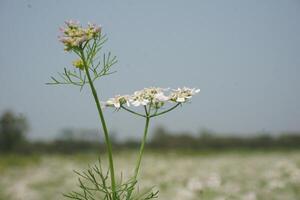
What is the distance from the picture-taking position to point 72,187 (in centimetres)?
968

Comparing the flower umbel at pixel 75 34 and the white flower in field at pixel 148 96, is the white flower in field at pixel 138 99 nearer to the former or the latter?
the white flower in field at pixel 148 96

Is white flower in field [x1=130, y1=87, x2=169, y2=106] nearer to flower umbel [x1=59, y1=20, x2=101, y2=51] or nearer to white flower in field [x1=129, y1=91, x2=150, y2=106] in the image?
white flower in field [x1=129, y1=91, x2=150, y2=106]

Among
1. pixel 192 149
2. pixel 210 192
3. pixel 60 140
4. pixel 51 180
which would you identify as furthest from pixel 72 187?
pixel 192 149

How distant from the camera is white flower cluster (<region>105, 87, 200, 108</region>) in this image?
2133 mm

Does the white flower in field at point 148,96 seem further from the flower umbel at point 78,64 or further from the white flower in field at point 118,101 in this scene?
the flower umbel at point 78,64

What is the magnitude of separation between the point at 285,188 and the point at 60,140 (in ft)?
69.5

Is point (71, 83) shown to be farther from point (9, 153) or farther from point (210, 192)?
point (9, 153)

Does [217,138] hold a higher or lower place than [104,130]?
higher

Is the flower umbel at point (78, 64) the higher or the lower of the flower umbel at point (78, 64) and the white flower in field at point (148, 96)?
the higher

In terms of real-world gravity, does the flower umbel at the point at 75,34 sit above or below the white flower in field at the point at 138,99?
above

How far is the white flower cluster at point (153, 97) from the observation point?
2.13 meters

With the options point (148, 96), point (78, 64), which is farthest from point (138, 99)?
point (78, 64)

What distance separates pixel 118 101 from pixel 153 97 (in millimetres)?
151

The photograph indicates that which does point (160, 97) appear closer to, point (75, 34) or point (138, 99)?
point (138, 99)
